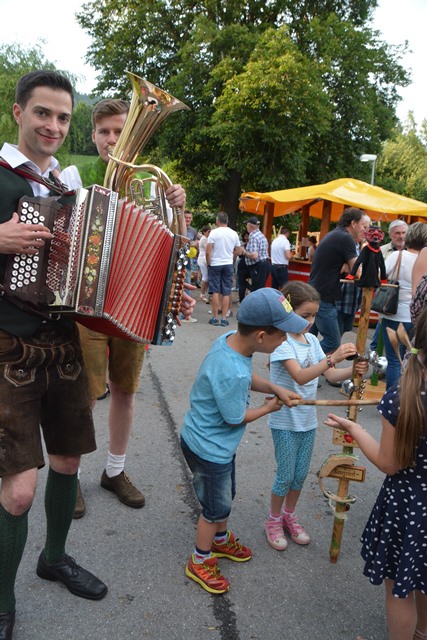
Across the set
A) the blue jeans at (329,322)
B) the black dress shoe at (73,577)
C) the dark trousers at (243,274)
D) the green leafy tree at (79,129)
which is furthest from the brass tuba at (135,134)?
the green leafy tree at (79,129)

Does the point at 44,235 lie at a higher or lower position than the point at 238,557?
higher

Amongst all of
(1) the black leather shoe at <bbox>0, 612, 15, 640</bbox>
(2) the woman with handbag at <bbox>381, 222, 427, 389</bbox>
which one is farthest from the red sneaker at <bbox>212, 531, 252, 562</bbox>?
(2) the woman with handbag at <bbox>381, 222, 427, 389</bbox>

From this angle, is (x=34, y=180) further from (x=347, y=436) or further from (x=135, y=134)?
(x=347, y=436)

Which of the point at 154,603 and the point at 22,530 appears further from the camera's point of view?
the point at 154,603

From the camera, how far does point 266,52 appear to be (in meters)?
16.5

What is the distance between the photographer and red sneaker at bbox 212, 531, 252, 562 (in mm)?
2730

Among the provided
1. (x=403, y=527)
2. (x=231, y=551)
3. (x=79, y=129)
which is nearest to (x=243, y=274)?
(x=231, y=551)

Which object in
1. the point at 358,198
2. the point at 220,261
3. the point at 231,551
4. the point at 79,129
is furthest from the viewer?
the point at 79,129

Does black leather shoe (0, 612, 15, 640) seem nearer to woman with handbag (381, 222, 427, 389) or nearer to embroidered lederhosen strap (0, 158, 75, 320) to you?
embroidered lederhosen strap (0, 158, 75, 320)

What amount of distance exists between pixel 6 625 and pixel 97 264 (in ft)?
4.80

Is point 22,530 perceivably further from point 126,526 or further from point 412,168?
point 412,168

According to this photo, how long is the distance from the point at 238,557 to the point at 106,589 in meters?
0.69

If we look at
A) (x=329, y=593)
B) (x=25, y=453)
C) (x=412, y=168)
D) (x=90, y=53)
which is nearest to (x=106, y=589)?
(x=25, y=453)

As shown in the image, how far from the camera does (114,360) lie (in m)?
3.06
